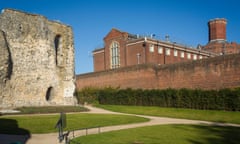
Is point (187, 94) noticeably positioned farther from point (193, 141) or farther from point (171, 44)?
point (171, 44)

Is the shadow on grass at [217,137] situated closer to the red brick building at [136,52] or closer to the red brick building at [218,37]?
the red brick building at [136,52]

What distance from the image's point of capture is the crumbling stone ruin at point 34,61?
2544cm

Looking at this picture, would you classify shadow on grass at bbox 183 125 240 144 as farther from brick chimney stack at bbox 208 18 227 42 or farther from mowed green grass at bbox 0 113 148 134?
brick chimney stack at bbox 208 18 227 42

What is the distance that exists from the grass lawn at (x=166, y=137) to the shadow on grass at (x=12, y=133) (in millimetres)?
2517

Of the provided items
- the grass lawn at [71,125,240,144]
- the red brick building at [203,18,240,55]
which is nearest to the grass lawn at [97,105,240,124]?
the grass lawn at [71,125,240,144]

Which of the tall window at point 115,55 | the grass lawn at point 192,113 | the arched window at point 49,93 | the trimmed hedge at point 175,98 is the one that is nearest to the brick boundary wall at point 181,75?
the trimmed hedge at point 175,98

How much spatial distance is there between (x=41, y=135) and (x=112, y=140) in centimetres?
382

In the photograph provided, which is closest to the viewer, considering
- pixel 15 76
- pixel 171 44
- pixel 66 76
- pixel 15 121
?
pixel 15 121

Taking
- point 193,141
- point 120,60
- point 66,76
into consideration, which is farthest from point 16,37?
point 120,60

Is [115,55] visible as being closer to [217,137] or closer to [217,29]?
[217,29]

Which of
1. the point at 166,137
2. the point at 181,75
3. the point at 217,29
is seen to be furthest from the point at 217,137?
the point at 217,29

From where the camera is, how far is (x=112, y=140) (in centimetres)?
1252

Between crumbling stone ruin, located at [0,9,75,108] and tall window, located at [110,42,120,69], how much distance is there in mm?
20015

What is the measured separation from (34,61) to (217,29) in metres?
46.3
